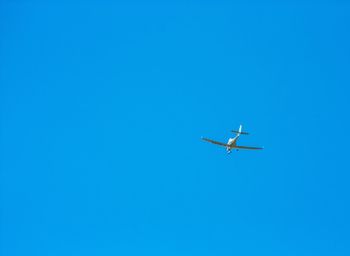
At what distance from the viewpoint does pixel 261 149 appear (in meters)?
140

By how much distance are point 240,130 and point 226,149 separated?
714 centimetres

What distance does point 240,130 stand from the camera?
135m

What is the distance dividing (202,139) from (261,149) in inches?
589

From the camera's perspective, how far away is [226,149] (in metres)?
140

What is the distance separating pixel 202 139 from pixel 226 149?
9.60 meters

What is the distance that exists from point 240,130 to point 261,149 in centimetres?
826
